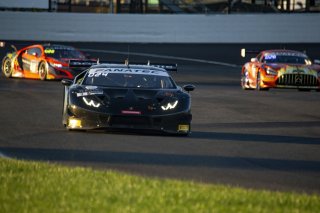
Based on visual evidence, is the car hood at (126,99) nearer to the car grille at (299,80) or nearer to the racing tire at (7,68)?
the car grille at (299,80)

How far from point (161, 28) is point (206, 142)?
3096 centimetres

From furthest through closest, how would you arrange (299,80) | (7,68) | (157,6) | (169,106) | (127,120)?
(157,6), (7,68), (299,80), (169,106), (127,120)

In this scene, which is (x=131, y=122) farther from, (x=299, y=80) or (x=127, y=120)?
(x=299, y=80)

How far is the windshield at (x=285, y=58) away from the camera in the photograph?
91.5ft

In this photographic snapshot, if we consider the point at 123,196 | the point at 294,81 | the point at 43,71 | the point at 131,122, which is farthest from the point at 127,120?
the point at 43,71

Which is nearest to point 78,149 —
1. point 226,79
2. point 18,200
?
point 18,200

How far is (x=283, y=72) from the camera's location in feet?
89.1

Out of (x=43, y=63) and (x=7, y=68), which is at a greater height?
(x=43, y=63)

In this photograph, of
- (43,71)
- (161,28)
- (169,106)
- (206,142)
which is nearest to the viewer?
(206,142)

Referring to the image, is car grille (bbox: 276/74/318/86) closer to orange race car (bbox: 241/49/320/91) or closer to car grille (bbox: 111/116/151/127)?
orange race car (bbox: 241/49/320/91)

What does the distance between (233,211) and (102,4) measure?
42951 mm

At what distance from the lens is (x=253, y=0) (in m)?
53.9

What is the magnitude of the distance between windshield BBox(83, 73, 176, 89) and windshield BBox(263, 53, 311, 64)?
11.8 meters

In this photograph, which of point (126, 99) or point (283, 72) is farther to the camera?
point (283, 72)
